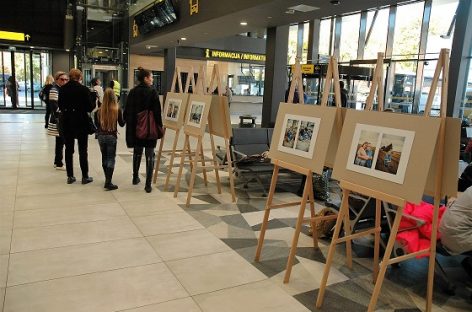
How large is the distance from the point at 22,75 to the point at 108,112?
1448 centimetres

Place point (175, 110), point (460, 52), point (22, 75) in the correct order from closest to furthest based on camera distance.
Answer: point (175, 110) < point (460, 52) < point (22, 75)

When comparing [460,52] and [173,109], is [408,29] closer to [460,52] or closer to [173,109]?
[460,52]

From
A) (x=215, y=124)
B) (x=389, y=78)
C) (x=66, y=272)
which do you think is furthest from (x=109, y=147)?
(x=389, y=78)

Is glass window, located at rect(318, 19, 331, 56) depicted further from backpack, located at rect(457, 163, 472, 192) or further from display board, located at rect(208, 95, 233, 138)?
backpack, located at rect(457, 163, 472, 192)

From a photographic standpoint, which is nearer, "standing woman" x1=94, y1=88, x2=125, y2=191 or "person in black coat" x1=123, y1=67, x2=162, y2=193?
"person in black coat" x1=123, y1=67, x2=162, y2=193

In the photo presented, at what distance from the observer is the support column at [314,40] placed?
14820 mm

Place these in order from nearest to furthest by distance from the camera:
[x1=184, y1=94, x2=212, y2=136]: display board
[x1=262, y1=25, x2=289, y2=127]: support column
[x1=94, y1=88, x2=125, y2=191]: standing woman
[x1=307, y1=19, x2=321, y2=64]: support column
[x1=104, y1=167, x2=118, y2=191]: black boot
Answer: [x1=184, y1=94, x2=212, y2=136]: display board
[x1=94, y1=88, x2=125, y2=191]: standing woman
[x1=104, y1=167, x2=118, y2=191]: black boot
[x1=262, y1=25, x2=289, y2=127]: support column
[x1=307, y1=19, x2=321, y2=64]: support column

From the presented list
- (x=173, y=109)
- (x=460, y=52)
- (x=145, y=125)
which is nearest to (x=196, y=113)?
(x=145, y=125)

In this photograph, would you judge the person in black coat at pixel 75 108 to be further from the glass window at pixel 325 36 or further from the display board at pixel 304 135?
the glass window at pixel 325 36

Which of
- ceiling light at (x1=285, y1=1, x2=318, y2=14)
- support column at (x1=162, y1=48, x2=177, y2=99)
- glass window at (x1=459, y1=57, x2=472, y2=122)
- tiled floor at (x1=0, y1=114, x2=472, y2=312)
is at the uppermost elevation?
ceiling light at (x1=285, y1=1, x2=318, y2=14)

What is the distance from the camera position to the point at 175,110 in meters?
5.59

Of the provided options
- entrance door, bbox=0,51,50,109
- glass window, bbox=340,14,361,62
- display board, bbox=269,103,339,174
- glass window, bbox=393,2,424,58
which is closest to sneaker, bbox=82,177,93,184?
display board, bbox=269,103,339,174

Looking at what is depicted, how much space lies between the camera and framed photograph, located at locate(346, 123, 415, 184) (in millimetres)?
2312

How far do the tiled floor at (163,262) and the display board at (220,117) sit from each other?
0.88 meters
